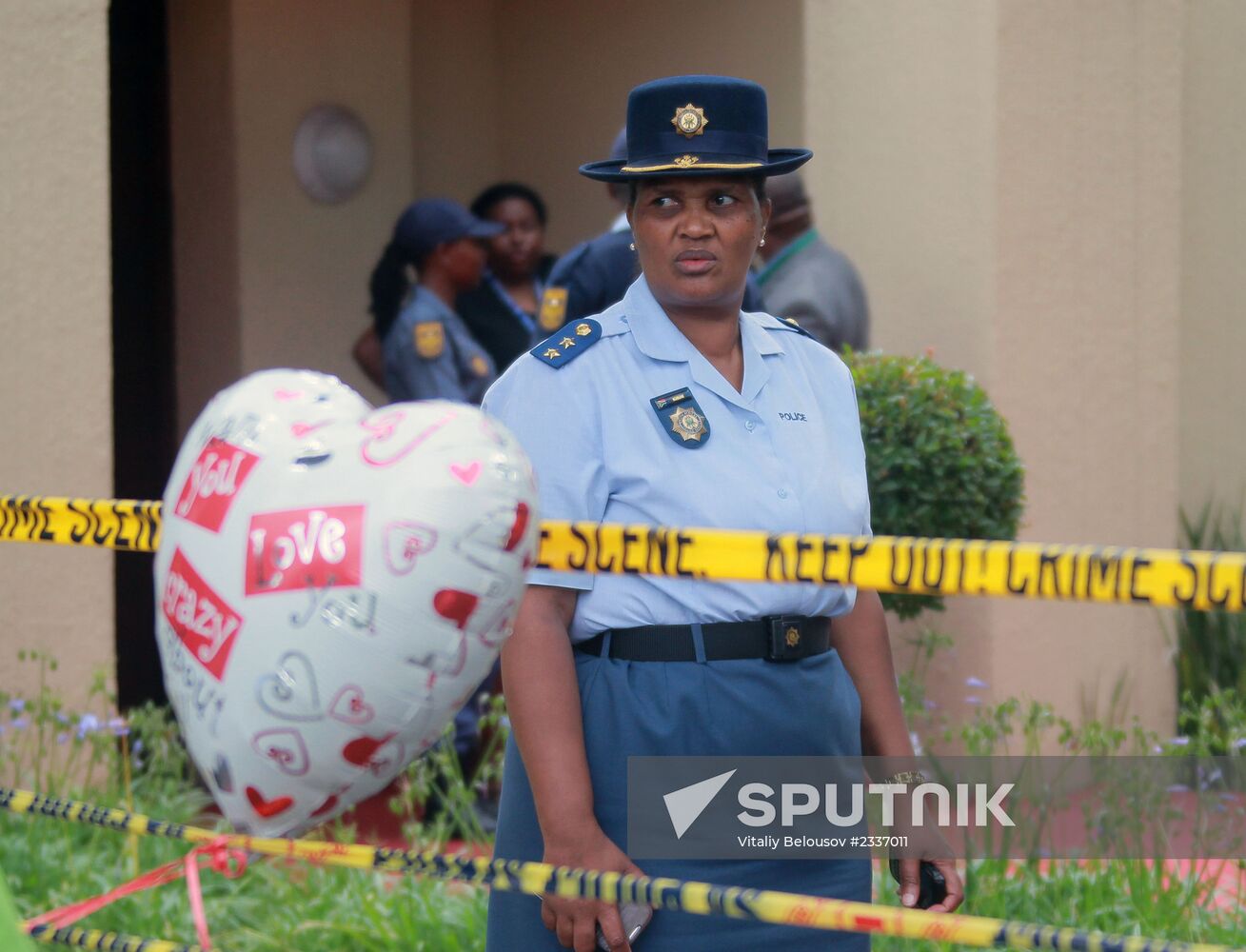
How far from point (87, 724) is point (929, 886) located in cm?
250

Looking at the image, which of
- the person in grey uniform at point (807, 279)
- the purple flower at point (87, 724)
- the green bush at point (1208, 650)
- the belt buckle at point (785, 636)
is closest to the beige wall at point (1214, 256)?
the green bush at point (1208, 650)

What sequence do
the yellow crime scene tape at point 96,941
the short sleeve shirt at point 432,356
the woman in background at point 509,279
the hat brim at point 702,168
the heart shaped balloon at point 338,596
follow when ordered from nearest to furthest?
1. the heart shaped balloon at point 338,596
2. the yellow crime scene tape at point 96,941
3. the hat brim at point 702,168
4. the short sleeve shirt at point 432,356
5. the woman in background at point 509,279

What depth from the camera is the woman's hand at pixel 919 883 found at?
7.42ft

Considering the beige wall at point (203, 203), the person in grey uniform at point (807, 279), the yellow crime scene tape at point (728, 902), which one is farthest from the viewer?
the beige wall at point (203, 203)

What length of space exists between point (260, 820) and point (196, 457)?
1.08 feet

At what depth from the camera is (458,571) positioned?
138cm

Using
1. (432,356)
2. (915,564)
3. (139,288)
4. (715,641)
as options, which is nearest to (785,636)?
(715,641)

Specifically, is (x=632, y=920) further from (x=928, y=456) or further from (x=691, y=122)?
(x=928, y=456)

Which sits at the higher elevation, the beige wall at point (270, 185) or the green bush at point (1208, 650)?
the beige wall at point (270, 185)

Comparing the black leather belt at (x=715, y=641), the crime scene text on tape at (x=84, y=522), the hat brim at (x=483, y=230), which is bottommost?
the black leather belt at (x=715, y=641)

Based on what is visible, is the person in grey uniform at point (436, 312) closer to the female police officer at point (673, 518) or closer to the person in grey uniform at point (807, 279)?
the person in grey uniform at point (807, 279)

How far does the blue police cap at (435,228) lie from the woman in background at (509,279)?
48 cm

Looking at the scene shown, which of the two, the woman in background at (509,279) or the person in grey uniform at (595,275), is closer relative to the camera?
the person in grey uniform at (595,275)

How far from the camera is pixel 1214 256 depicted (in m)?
6.18
